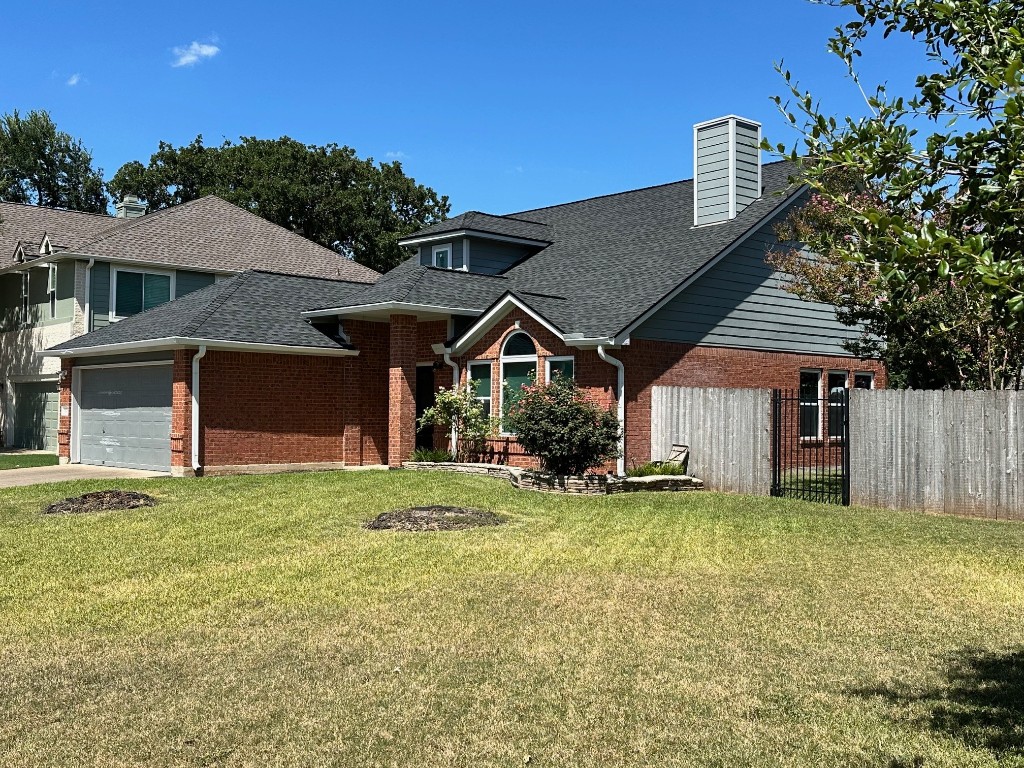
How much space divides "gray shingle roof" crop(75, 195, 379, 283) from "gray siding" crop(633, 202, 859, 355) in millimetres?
14701

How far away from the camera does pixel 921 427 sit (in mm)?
15414

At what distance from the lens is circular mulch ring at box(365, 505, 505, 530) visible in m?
12.9

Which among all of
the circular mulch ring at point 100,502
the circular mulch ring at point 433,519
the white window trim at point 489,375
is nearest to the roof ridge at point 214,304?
the circular mulch ring at point 100,502

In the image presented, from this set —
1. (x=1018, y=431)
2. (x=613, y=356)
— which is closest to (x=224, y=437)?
(x=613, y=356)

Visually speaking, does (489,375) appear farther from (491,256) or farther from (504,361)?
(491,256)

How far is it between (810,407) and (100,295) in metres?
19.7

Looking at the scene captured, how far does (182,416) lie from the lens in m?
20.9

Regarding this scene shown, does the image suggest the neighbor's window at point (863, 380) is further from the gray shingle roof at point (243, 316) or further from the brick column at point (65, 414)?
the brick column at point (65, 414)

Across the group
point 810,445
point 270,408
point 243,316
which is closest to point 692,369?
point 810,445

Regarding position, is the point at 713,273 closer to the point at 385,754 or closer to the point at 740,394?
the point at 740,394

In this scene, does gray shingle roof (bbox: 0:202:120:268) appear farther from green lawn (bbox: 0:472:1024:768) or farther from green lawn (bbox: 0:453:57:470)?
green lawn (bbox: 0:472:1024:768)

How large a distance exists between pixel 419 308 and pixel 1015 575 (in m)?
14.2

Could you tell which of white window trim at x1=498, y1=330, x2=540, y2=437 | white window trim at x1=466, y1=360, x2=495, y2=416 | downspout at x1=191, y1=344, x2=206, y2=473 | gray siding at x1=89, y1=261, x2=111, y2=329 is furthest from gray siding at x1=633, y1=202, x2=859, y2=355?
gray siding at x1=89, y1=261, x2=111, y2=329

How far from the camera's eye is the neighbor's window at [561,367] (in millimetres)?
20094
